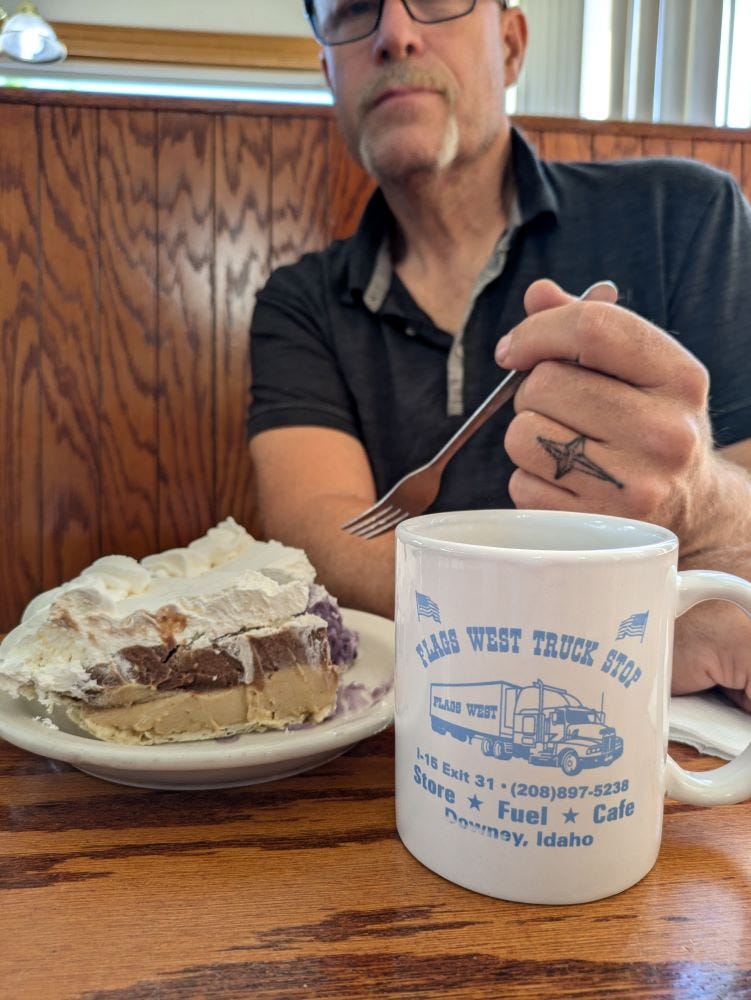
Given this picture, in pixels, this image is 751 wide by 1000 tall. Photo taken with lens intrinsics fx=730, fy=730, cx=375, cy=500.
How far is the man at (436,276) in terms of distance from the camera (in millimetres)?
987

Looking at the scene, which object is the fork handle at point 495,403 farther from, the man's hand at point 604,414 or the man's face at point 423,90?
the man's face at point 423,90

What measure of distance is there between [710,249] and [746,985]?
966 mm

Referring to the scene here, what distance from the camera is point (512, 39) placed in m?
1.27

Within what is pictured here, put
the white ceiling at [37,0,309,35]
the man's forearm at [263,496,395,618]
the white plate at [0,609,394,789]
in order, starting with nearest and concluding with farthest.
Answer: the white plate at [0,609,394,789], the man's forearm at [263,496,395,618], the white ceiling at [37,0,309,35]

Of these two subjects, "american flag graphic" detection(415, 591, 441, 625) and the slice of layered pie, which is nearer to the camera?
"american flag graphic" detection(415, 591, 441, 625)

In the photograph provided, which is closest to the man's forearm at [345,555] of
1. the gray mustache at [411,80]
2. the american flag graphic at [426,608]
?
the american flag graphic at [426,608]

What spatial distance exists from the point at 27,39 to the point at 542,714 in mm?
2813

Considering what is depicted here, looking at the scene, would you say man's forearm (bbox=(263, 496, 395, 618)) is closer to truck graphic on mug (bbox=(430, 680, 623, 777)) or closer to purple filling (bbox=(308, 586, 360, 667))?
purple filling (bbox=(308, 586, 360, 667))

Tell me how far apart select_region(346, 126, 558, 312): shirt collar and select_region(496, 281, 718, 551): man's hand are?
23.3 inches

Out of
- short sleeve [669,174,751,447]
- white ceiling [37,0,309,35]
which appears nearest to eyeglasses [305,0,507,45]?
short sleeve [669,174,751,447]

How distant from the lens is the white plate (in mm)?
395

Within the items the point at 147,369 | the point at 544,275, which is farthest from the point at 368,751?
the point at 147,369

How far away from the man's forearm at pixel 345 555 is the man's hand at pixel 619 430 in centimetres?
30

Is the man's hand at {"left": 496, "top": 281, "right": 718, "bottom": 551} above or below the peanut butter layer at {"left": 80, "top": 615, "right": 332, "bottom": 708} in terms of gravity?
above
